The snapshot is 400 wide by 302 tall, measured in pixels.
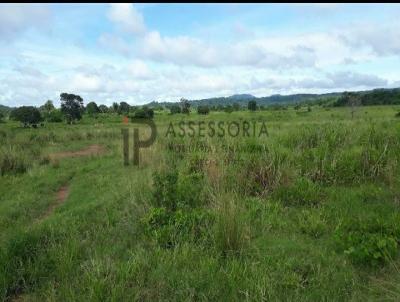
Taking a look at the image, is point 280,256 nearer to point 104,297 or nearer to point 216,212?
point 216,212

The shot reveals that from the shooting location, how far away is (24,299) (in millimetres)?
3643

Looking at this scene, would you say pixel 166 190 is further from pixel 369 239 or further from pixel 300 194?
pixel 369 239

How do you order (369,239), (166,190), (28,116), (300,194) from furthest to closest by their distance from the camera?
(28,116) → (300,194) → (166,190) → (369,239)

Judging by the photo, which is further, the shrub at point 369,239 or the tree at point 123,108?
the tree at point 123,108

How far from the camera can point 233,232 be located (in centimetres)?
416

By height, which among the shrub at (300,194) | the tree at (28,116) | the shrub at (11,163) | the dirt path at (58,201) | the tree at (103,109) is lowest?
the dirt path at (58,201)

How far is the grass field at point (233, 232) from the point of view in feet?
11.4

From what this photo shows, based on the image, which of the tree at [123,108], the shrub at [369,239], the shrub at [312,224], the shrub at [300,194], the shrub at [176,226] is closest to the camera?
the shrub at [369,239]

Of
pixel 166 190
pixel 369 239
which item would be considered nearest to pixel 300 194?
pixel 369 239

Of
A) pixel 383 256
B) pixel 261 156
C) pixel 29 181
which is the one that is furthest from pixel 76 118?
pixel 383 256

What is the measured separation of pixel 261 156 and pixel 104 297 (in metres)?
4.44

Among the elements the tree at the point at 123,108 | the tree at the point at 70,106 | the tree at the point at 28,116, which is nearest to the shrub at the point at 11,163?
the tree at the point at 28,116

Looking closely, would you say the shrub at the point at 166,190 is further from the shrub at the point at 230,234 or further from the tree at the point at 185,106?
the tree at the point at 185,106

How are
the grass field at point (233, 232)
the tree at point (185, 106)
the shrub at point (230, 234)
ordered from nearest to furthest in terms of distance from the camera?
1. the grass field at point (233, 232)
2. the shrub at point (230, 234)
3. the tree at point (185, 106)
